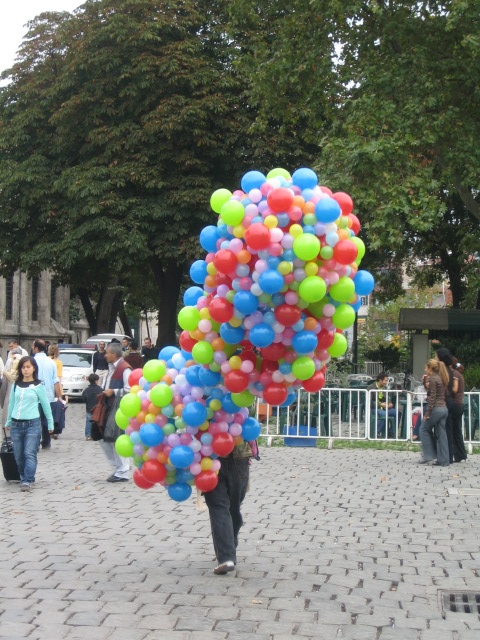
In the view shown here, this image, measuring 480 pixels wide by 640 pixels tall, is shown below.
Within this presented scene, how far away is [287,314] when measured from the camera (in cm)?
652

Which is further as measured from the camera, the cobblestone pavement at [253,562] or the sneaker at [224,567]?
the sneaker at [224,567]

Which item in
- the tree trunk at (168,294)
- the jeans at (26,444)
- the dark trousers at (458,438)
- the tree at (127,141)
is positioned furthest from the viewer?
the tree trunk at (168,294)

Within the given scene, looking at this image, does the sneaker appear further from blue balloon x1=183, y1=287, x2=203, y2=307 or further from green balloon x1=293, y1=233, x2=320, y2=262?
green balloon x1=293, y1=233, x2=320, y2=262

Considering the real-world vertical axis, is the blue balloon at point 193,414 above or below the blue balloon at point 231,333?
below

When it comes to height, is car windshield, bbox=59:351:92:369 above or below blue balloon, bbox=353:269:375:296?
below

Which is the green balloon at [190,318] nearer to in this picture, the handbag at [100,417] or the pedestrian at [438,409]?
the handbag at [100,417]

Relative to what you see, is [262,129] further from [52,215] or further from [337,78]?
[52,215]

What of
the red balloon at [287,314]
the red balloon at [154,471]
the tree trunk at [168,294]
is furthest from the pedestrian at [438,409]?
the tree trunk at [168,294]

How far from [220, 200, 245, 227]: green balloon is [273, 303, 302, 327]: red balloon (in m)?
0.64

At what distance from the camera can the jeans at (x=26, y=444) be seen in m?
12.1

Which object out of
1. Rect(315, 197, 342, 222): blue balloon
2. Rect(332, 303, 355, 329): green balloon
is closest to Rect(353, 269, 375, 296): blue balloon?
Rect(332, 303, 355, 329): green balloon

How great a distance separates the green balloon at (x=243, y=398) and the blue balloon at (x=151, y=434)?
1.96 feet

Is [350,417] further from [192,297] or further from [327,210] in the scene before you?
[327,210]

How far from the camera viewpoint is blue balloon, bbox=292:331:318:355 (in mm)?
6590
